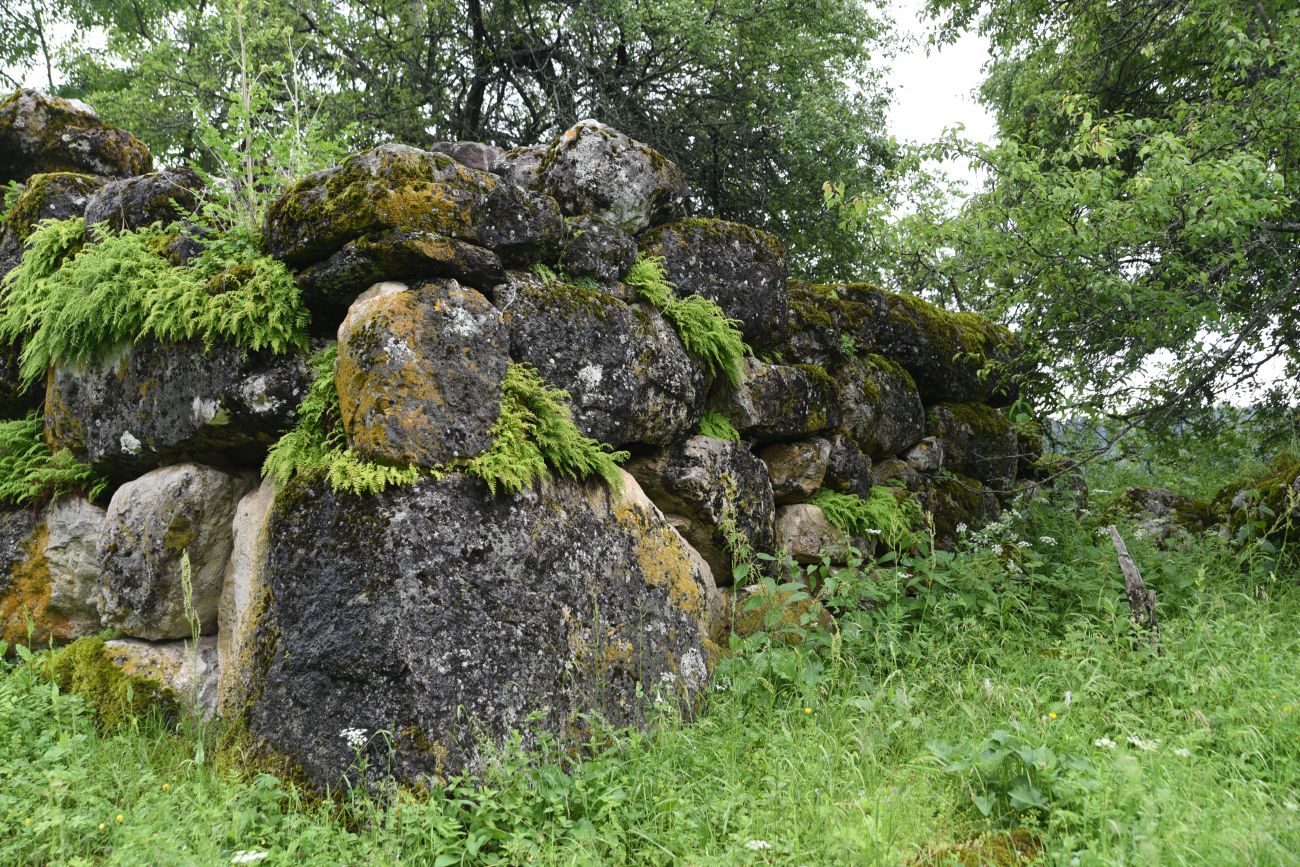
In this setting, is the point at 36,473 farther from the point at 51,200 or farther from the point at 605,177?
the point at 605,177

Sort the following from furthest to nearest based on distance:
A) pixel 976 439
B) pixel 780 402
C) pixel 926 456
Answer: pixel 976 439 → pixel 926 456 → pixel 780 402

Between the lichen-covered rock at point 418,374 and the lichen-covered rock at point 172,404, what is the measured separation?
0.47 metres

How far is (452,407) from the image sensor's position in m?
4.30

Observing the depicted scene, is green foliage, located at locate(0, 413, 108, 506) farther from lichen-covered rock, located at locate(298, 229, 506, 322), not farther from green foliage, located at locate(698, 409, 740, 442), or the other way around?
green foliage, located at locate(698, 409, 740, 442)

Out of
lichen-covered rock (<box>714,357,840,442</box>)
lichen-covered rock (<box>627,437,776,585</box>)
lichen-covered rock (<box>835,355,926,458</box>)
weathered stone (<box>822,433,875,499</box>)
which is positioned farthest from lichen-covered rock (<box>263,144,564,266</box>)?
lichen-covered rock (<box>835,355,926,458</box>)

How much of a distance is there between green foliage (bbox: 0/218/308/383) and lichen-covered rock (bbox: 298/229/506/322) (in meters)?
0.16

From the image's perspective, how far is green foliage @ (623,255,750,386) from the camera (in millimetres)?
5680

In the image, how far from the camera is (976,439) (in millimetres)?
7695

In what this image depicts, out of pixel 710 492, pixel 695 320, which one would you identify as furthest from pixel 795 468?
pixel 695 320

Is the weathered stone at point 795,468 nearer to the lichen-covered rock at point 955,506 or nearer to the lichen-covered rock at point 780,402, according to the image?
the lichen-covered rock at point 780,402

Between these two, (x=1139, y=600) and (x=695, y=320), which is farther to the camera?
(x=695, y=320)

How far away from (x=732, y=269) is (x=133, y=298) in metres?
3.91

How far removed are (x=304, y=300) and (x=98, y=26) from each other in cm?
2001

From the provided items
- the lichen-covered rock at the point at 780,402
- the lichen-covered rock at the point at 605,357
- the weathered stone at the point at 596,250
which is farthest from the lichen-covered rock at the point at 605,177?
the lichen-covered rock at the point at 780,402
